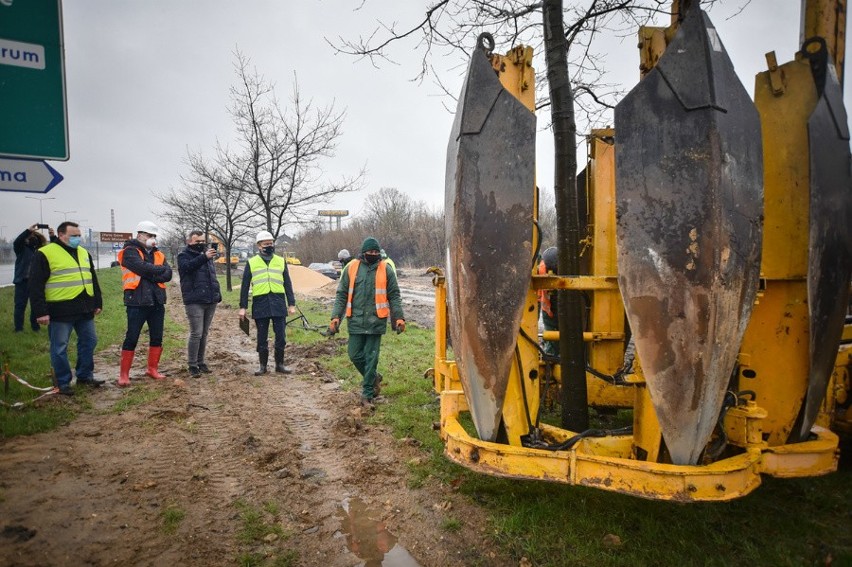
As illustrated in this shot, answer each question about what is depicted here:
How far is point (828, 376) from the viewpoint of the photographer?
8.06 ft

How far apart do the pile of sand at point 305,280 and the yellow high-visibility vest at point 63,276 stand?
58.0ft

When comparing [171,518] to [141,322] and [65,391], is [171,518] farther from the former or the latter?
[141,322]

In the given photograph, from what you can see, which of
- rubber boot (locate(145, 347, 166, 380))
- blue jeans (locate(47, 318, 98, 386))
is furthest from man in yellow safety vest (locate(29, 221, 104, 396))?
rubber boot (locate(145, 347, 166, 380))

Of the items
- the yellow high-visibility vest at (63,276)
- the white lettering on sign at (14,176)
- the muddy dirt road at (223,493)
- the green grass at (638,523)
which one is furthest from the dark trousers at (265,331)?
the green grass at (638,523)

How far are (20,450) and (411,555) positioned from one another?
356 centimetres

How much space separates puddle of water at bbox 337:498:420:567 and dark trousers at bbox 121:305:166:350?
4.43 meters

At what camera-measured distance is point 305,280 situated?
2444cm

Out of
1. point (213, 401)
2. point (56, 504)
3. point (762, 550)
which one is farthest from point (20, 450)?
point (762, 550)

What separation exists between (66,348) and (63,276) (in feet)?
2.78

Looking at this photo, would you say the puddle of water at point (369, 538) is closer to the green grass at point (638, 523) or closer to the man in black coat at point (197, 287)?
the green grass at point (638, 523)

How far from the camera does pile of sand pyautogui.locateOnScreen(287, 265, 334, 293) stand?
23.7 metres

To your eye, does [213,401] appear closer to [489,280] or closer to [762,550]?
[489,280]

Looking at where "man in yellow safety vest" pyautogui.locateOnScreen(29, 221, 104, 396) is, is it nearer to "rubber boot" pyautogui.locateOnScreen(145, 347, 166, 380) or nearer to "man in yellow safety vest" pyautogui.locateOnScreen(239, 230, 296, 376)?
"rubber boot" pyautogui.locateOnScreen(145, 347, 166, 380)

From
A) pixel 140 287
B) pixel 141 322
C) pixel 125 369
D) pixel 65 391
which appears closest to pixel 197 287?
pixel 140 287
